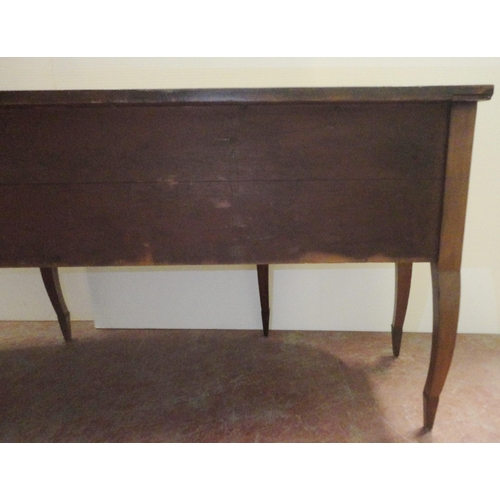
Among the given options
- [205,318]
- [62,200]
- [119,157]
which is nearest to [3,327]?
[205,318]

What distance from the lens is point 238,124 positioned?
2.22ft

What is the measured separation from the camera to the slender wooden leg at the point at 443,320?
755mm

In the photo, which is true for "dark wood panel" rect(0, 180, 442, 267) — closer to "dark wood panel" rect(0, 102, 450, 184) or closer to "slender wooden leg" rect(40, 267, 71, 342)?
"dark wood panel" rect(0, 102, 450, 184)

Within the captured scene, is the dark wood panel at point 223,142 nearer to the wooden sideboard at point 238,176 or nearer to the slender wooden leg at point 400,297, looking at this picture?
the wooden sideboard at point 238,176

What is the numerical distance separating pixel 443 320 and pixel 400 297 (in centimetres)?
40

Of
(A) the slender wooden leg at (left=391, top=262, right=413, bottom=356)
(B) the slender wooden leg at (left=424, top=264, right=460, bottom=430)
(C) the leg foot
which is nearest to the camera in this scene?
(B) the slender wooden leg at (left=424, top=264, right=460, bottom=430)

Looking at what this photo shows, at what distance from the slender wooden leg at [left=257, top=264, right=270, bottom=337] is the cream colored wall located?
79mm

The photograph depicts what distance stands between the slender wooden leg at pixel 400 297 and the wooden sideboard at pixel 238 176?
0.37 m

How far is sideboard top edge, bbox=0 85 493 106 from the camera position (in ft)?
2.08

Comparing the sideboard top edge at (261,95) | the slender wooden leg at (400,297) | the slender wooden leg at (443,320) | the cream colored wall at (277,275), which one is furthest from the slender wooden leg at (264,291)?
the sideboard top edge at (261,95)

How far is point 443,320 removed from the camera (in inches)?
30.6

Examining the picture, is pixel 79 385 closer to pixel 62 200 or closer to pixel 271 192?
pixel 62 200

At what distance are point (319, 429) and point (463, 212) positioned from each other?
659 millimetres

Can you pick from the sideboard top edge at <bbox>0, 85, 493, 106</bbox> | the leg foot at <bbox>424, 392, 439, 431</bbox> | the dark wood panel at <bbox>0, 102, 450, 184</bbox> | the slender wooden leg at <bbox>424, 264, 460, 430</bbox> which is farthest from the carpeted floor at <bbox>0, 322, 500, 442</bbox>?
the sideboard top edge at <bbox>0, 85, 493, 106</bbox>
